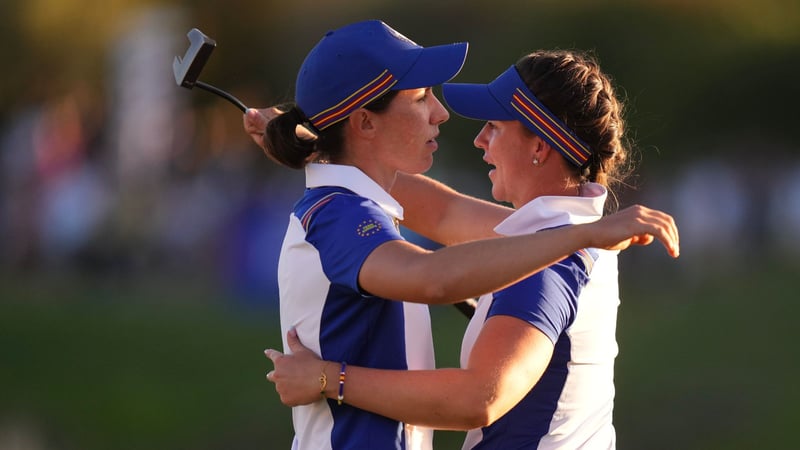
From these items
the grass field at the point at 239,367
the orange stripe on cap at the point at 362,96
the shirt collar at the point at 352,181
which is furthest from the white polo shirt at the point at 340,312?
the grass field at the point at 239,367

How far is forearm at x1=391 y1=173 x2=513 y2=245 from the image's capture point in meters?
3.89

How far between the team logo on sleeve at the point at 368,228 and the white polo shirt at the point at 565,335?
349 millimetres

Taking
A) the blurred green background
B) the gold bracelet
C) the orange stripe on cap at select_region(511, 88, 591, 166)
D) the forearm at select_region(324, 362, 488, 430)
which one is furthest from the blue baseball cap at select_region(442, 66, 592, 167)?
the blurred green background

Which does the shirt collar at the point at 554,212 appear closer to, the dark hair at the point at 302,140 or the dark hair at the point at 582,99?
the dark hair at the point at 582,99

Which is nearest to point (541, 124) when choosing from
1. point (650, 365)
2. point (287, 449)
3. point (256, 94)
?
point (287, 449)

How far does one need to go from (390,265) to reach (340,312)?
30 cm

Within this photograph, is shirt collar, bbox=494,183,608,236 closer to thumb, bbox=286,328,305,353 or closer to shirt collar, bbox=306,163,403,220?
shirt collar, bbox=306,163,403,220

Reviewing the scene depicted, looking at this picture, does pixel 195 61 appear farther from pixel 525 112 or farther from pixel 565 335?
pixel 565 335

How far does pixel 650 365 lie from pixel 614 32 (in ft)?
12.1

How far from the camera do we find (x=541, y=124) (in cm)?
325

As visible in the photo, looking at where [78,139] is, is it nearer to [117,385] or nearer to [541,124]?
[117,385]

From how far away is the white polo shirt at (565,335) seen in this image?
2.93 meters

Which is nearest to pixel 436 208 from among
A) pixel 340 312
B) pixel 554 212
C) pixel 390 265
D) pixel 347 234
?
pixel 554 212

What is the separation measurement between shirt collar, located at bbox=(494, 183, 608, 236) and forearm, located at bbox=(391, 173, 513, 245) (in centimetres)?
63
